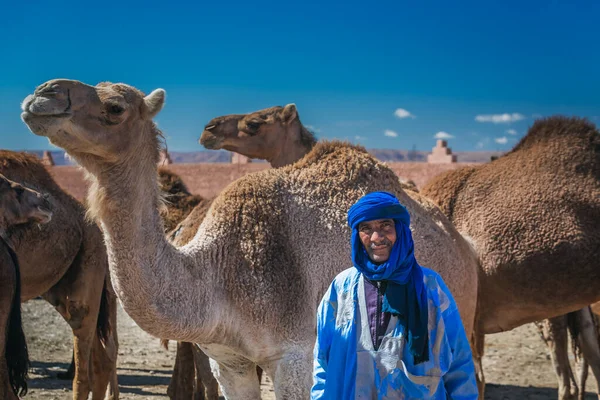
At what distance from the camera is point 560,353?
7.34m

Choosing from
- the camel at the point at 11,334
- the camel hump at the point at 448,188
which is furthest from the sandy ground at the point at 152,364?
the camel hump at the point at 448,188

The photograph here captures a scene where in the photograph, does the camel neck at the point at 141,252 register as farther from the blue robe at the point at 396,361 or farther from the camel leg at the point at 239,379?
the blue robe at the point at 396,361

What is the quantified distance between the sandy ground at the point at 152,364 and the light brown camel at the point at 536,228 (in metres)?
2.00

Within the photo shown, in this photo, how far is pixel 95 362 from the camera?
23.1 feet

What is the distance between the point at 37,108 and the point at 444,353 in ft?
7.03

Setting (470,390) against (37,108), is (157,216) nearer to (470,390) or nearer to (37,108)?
(37,108)

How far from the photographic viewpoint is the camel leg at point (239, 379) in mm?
4453

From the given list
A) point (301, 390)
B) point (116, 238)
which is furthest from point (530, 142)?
point (116, 238)

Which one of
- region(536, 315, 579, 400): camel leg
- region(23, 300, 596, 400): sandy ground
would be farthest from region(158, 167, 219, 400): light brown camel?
region(536, 315, 579, 400): camel leg

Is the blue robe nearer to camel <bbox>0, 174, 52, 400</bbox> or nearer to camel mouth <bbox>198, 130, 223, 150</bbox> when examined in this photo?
camel <bbox>0, 174, 52, 400</bbox>

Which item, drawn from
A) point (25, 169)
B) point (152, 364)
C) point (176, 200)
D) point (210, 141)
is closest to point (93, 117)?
point (25, 169)

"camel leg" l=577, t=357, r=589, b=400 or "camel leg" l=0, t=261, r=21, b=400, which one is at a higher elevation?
"camel leg" l=0, t=261, r=21, b=400

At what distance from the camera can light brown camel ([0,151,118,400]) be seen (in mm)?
6734

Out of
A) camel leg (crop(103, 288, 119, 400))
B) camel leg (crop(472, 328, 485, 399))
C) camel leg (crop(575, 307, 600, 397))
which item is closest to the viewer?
camel leg (crop(472, 328, 485, 399))
